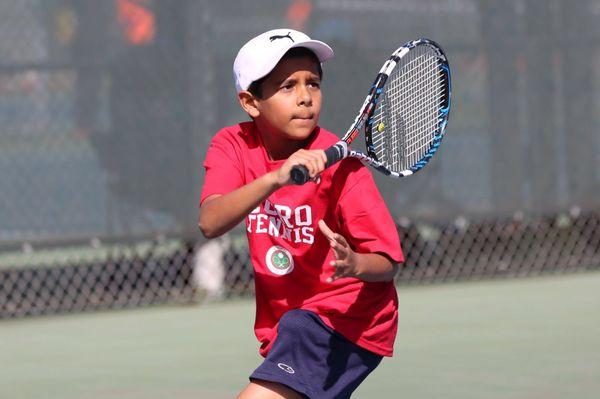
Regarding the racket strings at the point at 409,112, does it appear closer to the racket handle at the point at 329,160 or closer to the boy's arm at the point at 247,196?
the racket handle at the point at 329,160

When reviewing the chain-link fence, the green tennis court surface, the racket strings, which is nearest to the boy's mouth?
the racket strings

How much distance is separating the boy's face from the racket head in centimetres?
34

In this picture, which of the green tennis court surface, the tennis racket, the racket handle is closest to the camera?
the racket handle

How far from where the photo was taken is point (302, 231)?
3785 mm

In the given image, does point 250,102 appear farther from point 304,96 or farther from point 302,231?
point 302,231

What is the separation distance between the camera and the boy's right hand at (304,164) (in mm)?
3406

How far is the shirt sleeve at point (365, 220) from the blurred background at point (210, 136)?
3893 millimetres

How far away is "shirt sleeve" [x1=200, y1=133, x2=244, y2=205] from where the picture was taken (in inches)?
149

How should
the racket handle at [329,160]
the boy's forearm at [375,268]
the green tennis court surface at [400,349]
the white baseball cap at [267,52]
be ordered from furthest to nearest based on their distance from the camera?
1. the green tennis court surface at [400,349]
2. the white baseball cap at [267,52]
3. the boy's forearm at [375,268]
4. the racket handle at [329,160]

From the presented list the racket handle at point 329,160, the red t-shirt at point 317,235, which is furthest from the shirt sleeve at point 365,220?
the racket handle at point 329,160

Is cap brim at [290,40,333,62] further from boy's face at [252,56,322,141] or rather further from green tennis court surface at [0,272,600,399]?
green tennis court surface at [0,272,600,399]

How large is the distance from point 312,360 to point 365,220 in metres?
0.39

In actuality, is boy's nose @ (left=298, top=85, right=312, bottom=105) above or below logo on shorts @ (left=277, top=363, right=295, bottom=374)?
above

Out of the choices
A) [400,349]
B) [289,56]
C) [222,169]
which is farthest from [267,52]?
[400,349]
